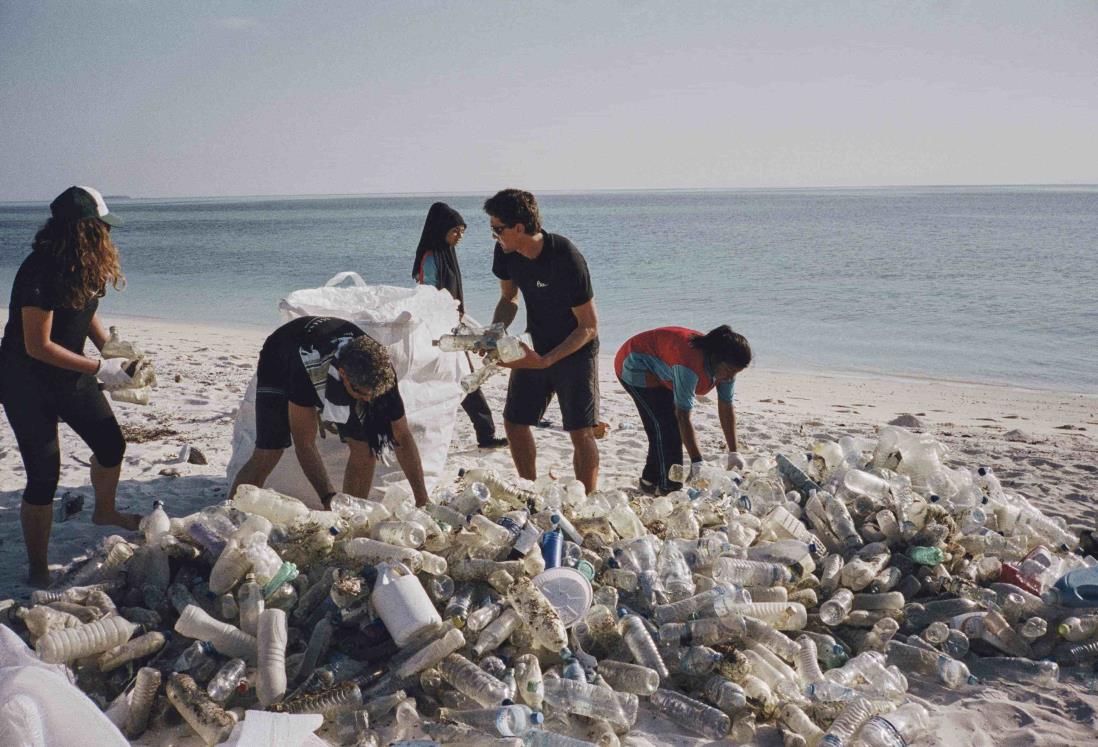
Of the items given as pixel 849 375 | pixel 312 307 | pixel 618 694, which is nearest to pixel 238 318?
pixel 849 375

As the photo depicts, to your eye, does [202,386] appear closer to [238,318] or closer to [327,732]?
[327,732]

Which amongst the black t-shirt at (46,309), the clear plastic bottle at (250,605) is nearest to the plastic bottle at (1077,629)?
the clear plastic bottle at (250,605)

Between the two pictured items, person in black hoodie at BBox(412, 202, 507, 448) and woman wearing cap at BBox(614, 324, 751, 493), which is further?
person in black hoodie at BBox(412, 202, 507, 448)

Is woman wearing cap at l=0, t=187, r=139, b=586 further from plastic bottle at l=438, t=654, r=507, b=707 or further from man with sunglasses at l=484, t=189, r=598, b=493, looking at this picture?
plastic bottle at l=438, t=654, r=507, b=707

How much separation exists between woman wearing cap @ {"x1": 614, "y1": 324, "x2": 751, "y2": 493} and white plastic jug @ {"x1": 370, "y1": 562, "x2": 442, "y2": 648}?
2.20 meters

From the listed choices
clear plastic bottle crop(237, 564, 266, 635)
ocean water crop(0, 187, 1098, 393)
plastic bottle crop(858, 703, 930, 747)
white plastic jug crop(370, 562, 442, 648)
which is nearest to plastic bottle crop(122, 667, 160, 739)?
clear plastic bottle crop(237, 564, 266, 635)

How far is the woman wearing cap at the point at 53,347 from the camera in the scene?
3.82 meters

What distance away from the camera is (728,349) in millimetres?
4727

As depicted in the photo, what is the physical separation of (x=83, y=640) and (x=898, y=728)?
2.88 m

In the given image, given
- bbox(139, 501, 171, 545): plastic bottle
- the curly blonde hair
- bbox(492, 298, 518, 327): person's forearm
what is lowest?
bbox(139, 501, 171, 545): plastic bottle

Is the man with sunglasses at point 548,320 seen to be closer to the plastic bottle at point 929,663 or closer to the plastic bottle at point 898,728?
the plastic bottle at point 929,663

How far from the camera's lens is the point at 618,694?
3119 millimetres

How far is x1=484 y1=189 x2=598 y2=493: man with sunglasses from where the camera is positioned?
4797mm

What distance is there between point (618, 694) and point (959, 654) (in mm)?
1595
